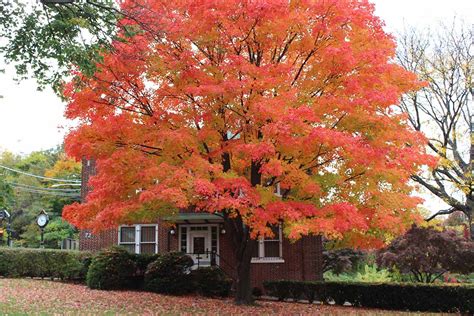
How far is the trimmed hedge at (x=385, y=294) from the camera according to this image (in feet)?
61.3

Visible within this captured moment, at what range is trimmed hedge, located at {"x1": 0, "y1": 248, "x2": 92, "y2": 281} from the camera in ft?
81.3

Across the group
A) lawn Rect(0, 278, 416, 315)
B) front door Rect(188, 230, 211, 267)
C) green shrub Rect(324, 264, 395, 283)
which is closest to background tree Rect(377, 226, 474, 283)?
green shrub Rect(324, 264, 395, 283)

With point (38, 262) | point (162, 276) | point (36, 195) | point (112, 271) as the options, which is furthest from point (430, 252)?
point (36, 195)

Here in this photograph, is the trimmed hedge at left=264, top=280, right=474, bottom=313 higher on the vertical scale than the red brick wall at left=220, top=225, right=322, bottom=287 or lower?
lower

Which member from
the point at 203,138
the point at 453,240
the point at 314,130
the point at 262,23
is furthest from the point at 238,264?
the point at 453,240

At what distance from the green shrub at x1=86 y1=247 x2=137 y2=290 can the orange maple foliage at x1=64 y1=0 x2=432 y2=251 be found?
640 cm

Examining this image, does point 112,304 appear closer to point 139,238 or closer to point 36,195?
point 139,238

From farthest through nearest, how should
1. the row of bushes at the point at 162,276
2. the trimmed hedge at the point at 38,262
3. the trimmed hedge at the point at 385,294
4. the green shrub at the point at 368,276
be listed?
the green shrub at the point at 368,276, the trimmed hedge at the point at 38,262, the row of bushes at the point at 162,276, the trimmed hedge at the point at 385,294

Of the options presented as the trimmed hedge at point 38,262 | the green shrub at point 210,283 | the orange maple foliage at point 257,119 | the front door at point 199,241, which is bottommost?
the green shrub at point 210,283

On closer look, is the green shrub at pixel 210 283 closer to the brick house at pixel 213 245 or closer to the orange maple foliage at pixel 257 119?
the brick house at pixel 213 245

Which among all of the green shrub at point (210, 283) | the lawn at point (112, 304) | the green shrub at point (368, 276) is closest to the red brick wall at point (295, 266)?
the green shrub at point (210, 283)

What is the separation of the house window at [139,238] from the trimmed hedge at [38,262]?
6.81ft

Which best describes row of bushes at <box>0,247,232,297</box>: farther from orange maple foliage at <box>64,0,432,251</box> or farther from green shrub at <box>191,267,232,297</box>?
orange maple foliage at <box>64,0,432,251</box>

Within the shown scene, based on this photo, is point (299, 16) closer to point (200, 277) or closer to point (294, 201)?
point (294, 201)
